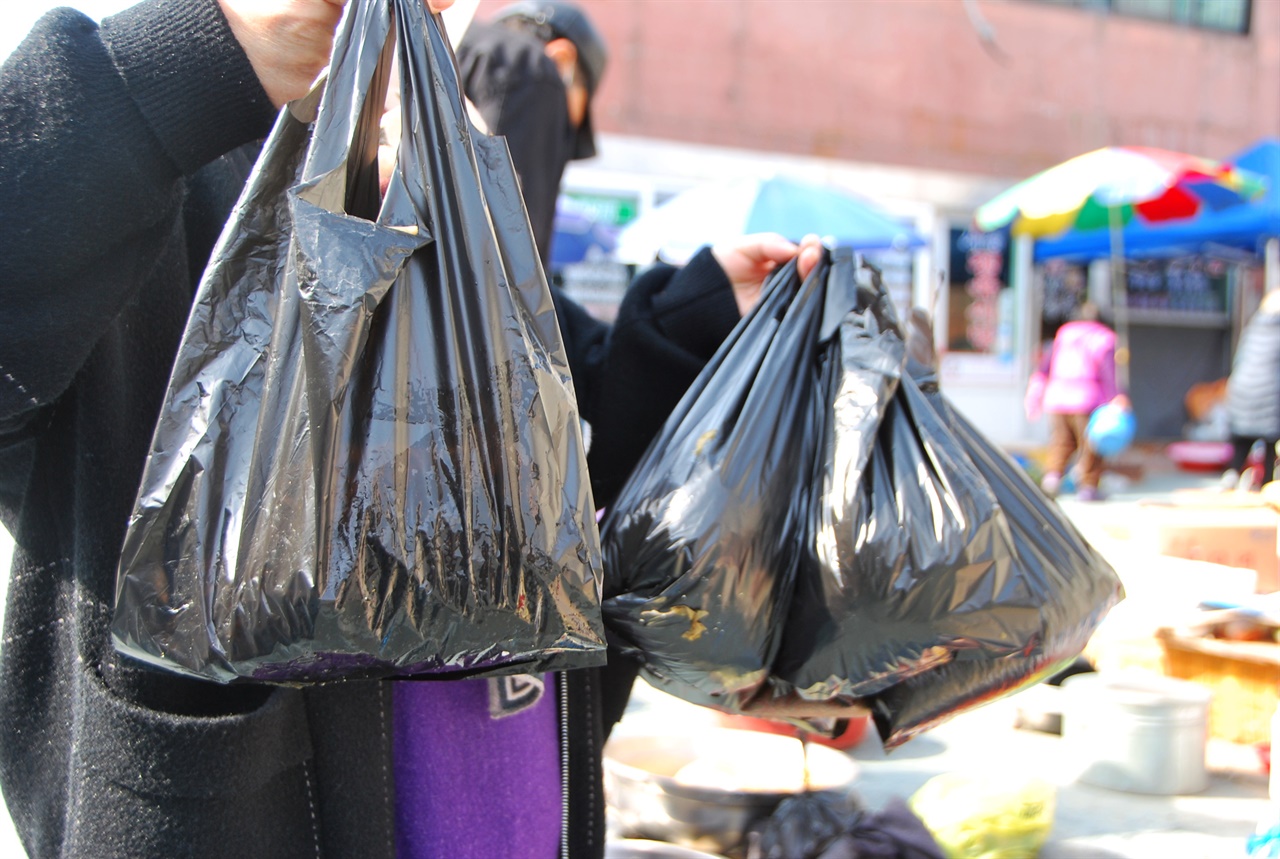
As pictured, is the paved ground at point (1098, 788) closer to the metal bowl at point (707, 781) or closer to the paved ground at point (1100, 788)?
the paved ground at point (1100, 788)

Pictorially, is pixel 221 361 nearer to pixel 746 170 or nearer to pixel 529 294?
pixel 529 294

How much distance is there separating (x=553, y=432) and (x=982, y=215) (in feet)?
28.1

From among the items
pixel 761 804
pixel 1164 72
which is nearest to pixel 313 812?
pixel 761 804

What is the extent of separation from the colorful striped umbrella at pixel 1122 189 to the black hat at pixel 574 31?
5.54 m

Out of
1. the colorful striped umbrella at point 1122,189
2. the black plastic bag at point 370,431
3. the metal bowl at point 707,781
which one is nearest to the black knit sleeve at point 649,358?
the black plastic bag at point 370,431

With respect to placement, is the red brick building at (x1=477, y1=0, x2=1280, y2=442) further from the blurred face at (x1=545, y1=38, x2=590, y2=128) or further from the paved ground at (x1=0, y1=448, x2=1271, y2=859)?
the paved ground at (x1=0, y1=448, x2=1271, y2=859)

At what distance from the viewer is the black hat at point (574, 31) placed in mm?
3006

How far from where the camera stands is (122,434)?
3.22 ft

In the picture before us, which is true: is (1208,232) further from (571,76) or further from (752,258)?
(752,258)

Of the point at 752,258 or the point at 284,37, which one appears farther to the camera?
the point at 752,258

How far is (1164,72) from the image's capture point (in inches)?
489

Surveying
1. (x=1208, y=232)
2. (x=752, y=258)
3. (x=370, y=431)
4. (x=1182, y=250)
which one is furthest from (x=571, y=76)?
(x=1182, y=250)

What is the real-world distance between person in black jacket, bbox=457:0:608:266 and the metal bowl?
1.33 metres

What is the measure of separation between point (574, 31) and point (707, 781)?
7.17ft
